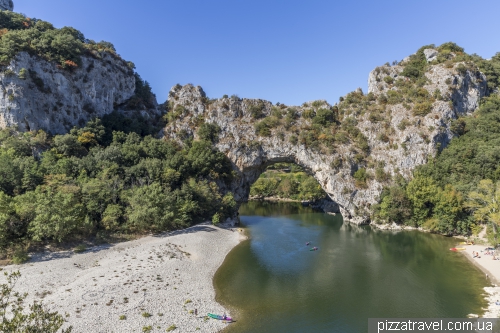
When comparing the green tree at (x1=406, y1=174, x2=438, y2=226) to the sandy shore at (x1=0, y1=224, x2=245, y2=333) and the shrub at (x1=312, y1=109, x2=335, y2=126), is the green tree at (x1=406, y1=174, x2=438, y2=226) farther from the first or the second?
the sandy shore at (x1=0, y1=224, x2=245, y2=333)

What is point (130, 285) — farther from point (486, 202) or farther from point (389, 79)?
point (389, 79)

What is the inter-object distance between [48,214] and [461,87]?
267 ft

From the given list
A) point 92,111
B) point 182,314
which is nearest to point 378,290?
point 182,314

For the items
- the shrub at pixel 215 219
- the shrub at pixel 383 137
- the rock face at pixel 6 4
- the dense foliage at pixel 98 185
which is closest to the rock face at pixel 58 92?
the dense foliage at pixel 98 185

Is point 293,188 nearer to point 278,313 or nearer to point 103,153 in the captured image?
point 103,153

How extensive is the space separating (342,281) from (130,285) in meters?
20.9

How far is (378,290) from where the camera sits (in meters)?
26.6

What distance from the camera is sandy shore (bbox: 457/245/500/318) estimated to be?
22.0 meters

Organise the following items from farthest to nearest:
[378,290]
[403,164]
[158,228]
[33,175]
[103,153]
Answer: [403,164], [103,153], [158,228], [33,175], [378,290]

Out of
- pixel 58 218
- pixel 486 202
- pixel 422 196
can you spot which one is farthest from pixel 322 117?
pixel 58 218

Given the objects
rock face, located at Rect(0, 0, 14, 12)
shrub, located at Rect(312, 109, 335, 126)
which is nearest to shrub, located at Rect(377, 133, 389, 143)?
shrub, located at Rect(312, 109, 335, 126)

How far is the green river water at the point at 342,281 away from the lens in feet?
72.4

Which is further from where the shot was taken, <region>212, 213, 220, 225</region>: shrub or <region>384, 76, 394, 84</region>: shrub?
<region>384, 76, 394, 84</region>: shrub

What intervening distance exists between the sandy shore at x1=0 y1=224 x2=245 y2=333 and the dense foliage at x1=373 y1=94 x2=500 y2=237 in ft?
119
